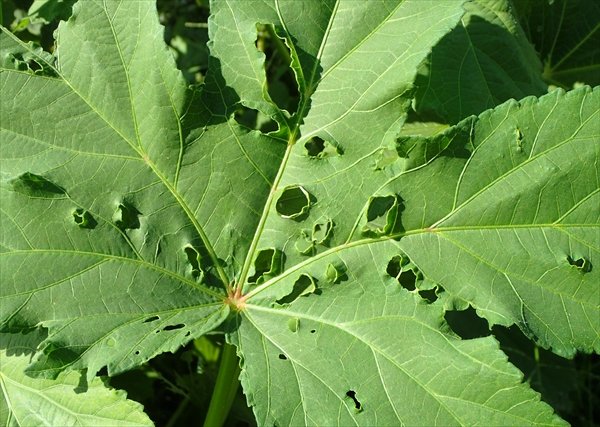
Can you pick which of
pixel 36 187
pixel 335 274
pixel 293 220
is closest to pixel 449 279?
pixel 335 274

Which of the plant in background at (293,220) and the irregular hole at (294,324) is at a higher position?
the plant in background at (293,220)

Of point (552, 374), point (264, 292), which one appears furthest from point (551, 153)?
point (552, 374)

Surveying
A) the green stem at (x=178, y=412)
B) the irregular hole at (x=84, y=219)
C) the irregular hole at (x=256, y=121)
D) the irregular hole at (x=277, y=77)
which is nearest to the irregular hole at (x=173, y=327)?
the irregular hole at (x=84, y=219)

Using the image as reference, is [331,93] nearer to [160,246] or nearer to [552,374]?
[160,246]

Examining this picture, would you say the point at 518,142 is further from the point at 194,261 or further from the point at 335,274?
the point at 194,261

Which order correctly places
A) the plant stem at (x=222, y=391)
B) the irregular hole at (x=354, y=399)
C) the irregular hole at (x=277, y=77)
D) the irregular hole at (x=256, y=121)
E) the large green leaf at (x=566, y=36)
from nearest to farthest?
the irregular hole at (x=354, y=399) → the plant stem at (x=222, y=391) → the large green leaf at (x=566, y=36) → the irregular hole at (x=256, y=121) → the irregular hole at (x=277, y=77)

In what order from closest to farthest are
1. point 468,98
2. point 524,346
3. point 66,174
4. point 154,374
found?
point 66,174 < point 468,98 < point 154,374 < point 524,346

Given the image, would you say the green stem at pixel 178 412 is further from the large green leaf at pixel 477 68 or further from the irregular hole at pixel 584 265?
the irregular hole at pixel 584 265
